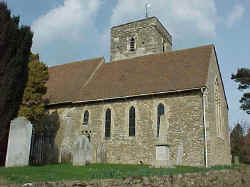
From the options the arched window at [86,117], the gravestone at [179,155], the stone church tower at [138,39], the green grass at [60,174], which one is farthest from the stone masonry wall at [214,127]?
the stone church tower at [138,39]

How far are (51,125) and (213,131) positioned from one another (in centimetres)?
1252

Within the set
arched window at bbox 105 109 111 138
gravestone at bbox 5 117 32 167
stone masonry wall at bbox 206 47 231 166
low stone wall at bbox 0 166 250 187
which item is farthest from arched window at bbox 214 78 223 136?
gravestone at bbox 5 117 32 167

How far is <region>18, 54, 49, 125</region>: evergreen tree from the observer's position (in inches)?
746

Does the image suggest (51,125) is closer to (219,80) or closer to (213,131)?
(213,131)

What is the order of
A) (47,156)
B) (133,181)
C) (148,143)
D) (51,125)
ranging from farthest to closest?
(51,125), (148,143), (47,156), (133,181)

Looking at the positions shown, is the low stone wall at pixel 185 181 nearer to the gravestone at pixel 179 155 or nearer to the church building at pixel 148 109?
the church building at pixel 148 109

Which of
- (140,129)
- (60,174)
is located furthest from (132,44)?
(60,174)

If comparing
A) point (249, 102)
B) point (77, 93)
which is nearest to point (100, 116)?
point (77, 93)

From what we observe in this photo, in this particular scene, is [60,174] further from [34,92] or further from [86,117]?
[86,117]

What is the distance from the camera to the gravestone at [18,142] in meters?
10.9

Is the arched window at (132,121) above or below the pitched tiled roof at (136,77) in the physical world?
below

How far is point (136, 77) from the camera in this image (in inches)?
855

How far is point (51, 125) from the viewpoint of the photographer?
21766mm

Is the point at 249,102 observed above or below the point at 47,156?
above
